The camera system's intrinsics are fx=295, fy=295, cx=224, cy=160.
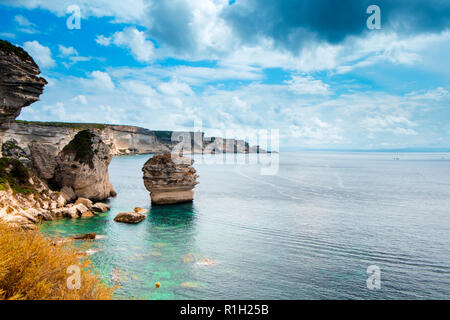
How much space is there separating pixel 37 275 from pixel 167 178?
124 ft

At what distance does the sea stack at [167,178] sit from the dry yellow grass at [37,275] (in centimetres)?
3542

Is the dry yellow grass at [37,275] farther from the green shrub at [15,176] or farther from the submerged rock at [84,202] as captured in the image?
the submerged rock at [84,202]

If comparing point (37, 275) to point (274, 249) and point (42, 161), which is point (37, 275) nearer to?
point (274, 249)

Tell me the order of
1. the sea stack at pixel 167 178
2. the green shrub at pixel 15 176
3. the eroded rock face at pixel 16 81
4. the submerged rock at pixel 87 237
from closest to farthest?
1. the submerged rock at pixel 87 237
2. the eroded rock face at pixel 16 81
3. the green shrub at pixel 15 176
4. the sea stack at pixel 167 178

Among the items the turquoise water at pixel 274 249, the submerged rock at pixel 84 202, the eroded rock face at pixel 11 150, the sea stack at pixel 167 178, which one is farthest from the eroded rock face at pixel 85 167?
the eroded rock face at pixel 11 150

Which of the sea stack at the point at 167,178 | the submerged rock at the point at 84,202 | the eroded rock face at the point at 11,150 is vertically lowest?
the submerged rock at the point at 84,202

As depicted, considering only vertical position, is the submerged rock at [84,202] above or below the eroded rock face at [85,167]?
below

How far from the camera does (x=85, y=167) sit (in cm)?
4681

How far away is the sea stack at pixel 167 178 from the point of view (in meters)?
46.8

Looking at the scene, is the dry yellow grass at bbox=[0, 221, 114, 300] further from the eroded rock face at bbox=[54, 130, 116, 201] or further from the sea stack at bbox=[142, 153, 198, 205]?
the eroded rock face at bbox=[54, 130, 116, 201]

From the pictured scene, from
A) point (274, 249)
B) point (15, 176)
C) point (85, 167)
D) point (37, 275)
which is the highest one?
point (85, 167)

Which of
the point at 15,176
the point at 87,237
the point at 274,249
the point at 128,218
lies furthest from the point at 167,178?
the point at 274,249

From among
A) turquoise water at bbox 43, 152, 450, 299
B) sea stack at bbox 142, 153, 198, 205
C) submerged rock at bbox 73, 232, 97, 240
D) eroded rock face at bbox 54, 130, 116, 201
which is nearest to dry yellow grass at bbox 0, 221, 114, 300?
turquoise water at bbox 43, 152, 450, 299

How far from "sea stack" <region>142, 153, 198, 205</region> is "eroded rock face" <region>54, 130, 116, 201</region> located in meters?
8.69
